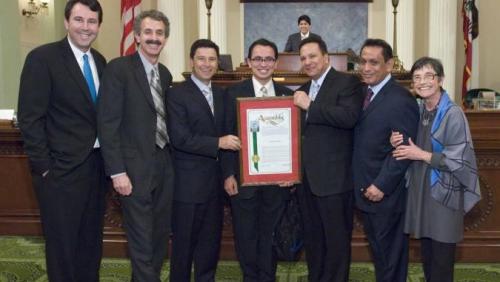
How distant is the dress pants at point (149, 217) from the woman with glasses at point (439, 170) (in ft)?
4.54

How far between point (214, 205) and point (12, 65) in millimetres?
6600

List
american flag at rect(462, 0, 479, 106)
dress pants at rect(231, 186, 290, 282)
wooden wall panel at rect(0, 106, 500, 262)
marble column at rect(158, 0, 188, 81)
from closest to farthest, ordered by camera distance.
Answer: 1. dress pants at rect(231, 186, 290, 282)
2. wooden wall panel at rect(0, 106, 500, 262)
3. american flag at rect(462, 0, 479, 106)
4. marble column at rect(158, 0, 188, 81)

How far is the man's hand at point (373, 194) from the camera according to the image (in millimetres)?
3203

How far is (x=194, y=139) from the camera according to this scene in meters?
3.31

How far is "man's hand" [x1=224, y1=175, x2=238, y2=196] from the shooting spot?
3482 millimetres

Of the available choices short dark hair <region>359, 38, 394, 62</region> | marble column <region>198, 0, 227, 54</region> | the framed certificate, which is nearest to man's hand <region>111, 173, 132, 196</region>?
the framed certificate

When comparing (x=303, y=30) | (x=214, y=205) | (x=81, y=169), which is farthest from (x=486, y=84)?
(x=81, y=169)

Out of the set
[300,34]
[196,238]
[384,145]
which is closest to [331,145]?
[384,145]

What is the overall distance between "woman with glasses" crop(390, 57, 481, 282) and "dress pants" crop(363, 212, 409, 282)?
18cm

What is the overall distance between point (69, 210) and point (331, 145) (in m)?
1.62

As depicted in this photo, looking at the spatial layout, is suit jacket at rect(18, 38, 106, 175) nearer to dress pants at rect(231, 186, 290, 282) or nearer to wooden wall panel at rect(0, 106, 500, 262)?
dress pants at rect(231, 186, 290, 282)

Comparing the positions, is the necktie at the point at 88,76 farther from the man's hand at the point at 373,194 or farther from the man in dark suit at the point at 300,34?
the man in dark suit at the point at 300,34

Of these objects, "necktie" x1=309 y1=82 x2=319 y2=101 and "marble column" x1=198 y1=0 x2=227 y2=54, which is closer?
"necktie" x1=309 y1=82 x2=319 y2=101

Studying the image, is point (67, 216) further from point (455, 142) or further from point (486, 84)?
point (486, 84)
